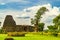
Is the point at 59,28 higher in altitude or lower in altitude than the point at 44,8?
lower

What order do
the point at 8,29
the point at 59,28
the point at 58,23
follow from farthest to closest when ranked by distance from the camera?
the point at 8,29
the point at 58,23
the point at 59,28

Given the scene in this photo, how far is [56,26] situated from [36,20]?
889cm

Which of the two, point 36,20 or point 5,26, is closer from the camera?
point 36,20

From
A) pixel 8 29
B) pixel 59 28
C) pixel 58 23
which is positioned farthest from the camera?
pixel 8 29

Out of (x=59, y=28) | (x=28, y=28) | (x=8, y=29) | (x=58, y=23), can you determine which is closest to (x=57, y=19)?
(x=58, y=23)

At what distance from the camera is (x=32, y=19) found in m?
93.7

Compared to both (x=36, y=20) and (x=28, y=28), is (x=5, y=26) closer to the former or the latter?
(x=28, y=28)

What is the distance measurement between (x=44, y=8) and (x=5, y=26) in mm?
27904

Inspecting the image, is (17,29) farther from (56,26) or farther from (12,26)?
(56,26)

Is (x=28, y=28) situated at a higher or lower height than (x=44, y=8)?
lower

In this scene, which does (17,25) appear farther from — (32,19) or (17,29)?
(32,19)

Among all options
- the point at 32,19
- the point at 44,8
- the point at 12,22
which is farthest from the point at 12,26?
the point at 44,8

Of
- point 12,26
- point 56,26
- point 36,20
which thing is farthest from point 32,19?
point 12,26

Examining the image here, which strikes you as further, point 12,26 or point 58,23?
point 12,26
